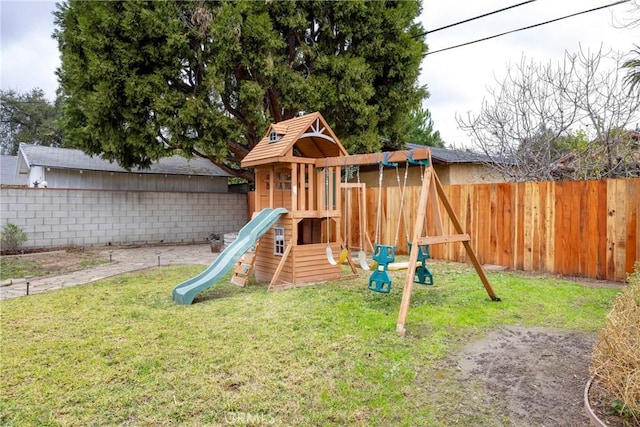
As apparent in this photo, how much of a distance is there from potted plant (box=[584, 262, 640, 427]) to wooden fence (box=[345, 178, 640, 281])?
3347mm

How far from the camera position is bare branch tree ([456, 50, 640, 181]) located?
24.7ft

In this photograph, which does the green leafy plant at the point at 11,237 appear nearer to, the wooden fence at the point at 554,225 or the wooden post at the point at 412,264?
the wooden fence at the point at 554,225

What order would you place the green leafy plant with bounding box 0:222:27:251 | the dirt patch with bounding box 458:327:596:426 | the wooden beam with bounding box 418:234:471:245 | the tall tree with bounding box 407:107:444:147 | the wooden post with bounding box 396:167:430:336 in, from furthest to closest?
the tall tree with bounding box 407:107:444:147
the green leafy plant with bounding box 0:222:27:251
the wooden beam with bounding box 418:234:471:245
the wooden post with bounding box 396:167:430:336
the dirt patch with bounding box 458:327:596:426

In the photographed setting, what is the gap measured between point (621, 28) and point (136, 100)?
9637 mm

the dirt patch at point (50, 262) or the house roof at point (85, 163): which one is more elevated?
the house roof at point (85, 163)

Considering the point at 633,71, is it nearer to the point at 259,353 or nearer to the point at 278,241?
the point at 278,241

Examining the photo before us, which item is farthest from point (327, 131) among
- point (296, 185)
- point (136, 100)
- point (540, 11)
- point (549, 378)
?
point (540, 11)

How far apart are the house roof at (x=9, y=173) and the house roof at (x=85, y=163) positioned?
125 cm

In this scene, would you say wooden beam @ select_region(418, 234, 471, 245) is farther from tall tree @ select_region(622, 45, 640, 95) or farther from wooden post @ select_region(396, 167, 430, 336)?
tall tree @ select_region(622, 45, 640, 95)

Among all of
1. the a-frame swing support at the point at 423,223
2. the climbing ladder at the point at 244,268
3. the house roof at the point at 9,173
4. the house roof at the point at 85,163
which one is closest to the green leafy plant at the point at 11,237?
the house roof at the point at 85,163

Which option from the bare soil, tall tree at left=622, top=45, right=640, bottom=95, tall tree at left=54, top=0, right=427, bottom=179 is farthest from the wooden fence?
the bare soil

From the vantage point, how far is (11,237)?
9.70 meters

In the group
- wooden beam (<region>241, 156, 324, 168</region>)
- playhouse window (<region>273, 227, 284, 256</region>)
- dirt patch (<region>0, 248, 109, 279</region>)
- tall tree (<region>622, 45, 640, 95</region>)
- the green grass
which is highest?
tall tree (<region>622, 45, 640, 95</region>)

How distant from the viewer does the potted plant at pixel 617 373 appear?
205cm
